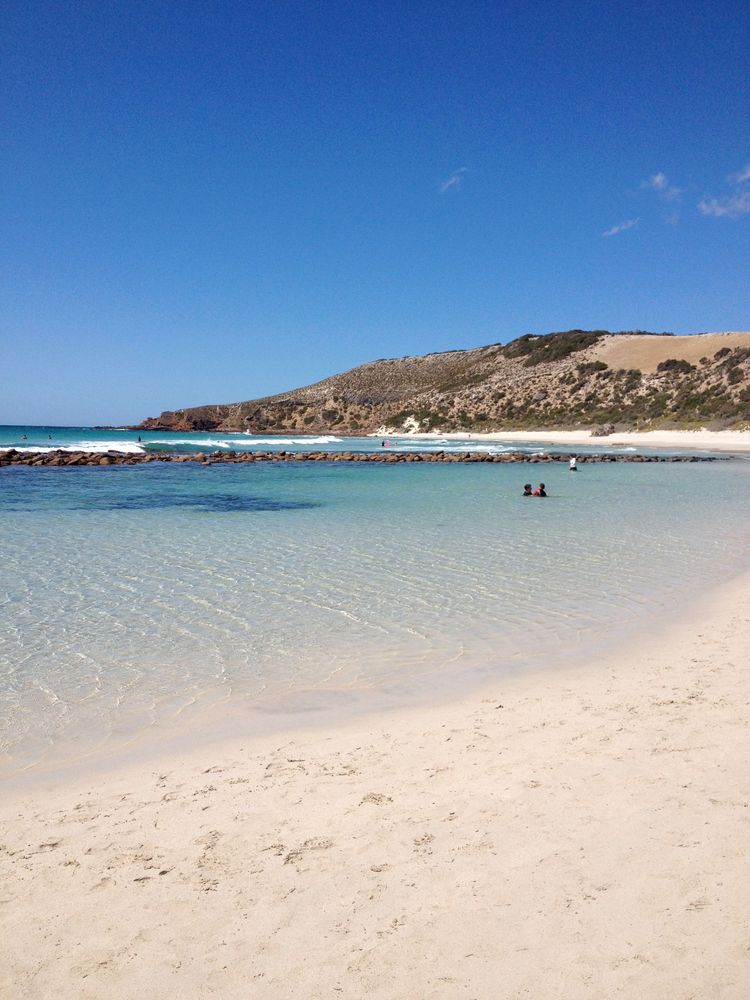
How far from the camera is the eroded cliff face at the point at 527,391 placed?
76.0 metres

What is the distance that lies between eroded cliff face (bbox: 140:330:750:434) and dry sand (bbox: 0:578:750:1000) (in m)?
66.5

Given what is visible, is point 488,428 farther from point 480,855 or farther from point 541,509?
point 480,855

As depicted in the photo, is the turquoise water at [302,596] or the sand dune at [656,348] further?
the sand dune at [656,348]

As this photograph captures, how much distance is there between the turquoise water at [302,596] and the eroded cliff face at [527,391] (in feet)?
183

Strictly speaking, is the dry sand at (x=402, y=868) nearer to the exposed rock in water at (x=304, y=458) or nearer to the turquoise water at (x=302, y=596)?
the turquoise water at (x=302, y=596)

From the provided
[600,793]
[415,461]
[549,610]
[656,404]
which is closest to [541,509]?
[549,610]

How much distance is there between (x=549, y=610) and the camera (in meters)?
9.20

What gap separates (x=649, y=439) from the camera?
66500 millimetres

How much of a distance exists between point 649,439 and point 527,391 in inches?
1285

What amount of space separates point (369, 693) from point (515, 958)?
3589 mm

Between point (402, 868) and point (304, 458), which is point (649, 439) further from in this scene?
point (402, 868)

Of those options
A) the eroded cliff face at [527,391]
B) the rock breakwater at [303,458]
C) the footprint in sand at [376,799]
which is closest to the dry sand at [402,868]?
the footprint in sand at [376,799]

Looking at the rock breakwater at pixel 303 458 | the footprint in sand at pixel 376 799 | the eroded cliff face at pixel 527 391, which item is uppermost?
the eroded cliff face at pixel 527 391

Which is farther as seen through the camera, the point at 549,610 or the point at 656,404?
the point at 656,404
